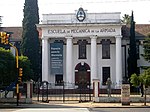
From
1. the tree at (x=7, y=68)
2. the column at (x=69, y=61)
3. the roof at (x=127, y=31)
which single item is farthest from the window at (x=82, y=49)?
the tree at (x=7, y=68)

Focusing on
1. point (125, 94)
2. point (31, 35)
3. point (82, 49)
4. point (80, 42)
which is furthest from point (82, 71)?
point (125, 94)

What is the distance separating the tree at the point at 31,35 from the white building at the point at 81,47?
1.48m

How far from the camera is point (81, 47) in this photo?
177 feet

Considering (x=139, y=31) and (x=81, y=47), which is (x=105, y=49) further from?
(x=139, y=31)

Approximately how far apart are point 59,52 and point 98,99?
53.3 feet

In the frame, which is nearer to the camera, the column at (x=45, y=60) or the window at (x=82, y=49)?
the column at (x=45, y=60)

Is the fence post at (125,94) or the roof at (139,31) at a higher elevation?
the roof at (139,31)

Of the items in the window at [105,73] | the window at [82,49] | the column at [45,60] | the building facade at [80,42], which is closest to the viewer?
the building facade at [80,42]

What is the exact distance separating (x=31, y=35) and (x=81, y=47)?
7.85 metres

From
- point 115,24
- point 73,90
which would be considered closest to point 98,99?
point 73,90

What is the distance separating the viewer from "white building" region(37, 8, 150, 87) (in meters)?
50.8

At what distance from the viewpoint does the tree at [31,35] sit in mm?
49906

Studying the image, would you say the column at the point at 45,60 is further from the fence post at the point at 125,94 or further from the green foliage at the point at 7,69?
the fence post at the point at 125,94

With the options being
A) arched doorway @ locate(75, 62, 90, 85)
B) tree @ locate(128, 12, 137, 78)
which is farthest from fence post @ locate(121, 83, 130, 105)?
arched doorway @ locate(75, 62, 90, 85)
